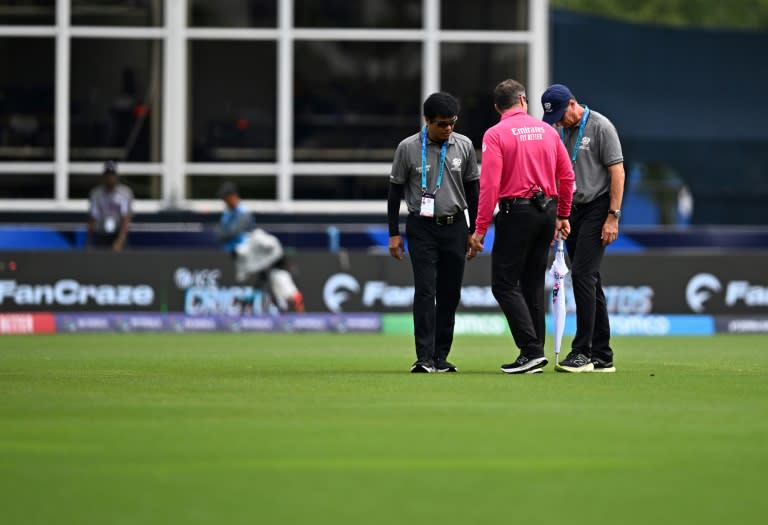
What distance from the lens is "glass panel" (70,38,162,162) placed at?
25.9 m

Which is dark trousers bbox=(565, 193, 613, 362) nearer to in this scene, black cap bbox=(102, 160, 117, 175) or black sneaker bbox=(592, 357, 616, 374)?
black sneaker bbox=(592, 357, 616, 374)

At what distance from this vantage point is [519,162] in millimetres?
11992

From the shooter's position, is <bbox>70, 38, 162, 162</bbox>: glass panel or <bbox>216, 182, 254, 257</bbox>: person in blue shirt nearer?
<bbox>216, 182, 254, 257</bbox>: person in blue shirt

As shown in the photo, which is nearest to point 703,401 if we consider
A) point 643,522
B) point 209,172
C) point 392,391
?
point 392,391

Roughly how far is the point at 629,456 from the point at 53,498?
2.48 m

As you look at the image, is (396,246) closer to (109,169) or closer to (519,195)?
(519,195)

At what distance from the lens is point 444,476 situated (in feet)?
22.4

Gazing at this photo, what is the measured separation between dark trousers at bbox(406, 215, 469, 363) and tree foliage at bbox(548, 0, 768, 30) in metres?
75.7

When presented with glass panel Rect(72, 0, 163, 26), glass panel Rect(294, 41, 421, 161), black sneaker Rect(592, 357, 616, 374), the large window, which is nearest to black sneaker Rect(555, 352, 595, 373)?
black sneaker Rect(592, 357, 616, 374)

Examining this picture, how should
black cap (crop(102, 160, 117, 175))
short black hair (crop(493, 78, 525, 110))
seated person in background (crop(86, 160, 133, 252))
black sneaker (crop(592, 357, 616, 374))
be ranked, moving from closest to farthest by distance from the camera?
short black hair (crop(493, 78, 525, 110))
black sneaker (crop(592, 357, 616, 374))
black cap (crop(102, 160, 117, 175))
seated person in background (crop(86, 160, 133, 252))

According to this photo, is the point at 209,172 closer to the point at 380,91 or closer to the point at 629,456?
the point at 380,91

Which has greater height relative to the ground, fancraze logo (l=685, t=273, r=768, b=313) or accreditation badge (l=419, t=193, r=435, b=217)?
accreditation badge (l=419, t=193, r=435, b=217)

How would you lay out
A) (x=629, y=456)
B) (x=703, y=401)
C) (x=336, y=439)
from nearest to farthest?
(x=629, y=456)
(x=336, y=439)
(x=703, y=401)

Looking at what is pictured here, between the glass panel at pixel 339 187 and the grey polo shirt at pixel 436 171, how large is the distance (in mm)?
13560
